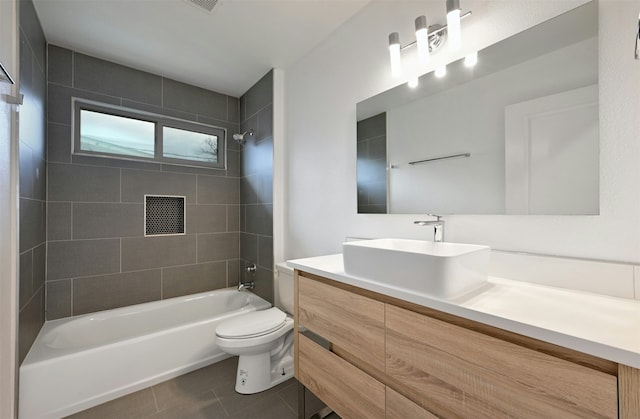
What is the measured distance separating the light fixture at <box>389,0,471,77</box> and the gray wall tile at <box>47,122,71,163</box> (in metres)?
2.55

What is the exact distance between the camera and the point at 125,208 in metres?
2.41

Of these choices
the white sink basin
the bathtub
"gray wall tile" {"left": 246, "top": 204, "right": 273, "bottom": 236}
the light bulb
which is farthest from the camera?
"gray wall tile" {"left": 246, "top": 204, "right": 273, "bottom": 236}

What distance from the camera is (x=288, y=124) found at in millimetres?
2459

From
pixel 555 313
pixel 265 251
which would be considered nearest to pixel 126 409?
pixel 265 251

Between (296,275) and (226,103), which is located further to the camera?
(226,103)

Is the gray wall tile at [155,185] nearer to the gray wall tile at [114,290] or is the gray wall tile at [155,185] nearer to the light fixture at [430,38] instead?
the gray wall tile at [114,290]

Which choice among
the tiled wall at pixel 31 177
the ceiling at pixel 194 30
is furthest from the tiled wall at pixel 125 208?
the ceiling at pixel 194 30

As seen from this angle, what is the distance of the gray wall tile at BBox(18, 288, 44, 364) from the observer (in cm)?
150

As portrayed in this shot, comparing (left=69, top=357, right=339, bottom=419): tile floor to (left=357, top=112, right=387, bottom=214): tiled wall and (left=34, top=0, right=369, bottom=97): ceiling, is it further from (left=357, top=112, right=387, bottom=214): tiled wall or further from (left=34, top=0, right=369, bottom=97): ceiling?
(left=34, top=0, right=369, bottom=97): ceiling

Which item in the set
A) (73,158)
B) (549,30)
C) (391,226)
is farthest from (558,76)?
(73,158)

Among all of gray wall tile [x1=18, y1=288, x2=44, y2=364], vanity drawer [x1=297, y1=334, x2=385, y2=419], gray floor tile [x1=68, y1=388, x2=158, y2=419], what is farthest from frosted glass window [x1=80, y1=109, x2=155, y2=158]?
vanity drawer [x1=297, y1=334, x2=385, y2=419]

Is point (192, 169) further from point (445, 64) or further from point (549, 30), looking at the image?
point (549, 30)

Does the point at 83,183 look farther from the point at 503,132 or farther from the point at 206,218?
the point at 503,132

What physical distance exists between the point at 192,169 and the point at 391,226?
2159 millimetres
